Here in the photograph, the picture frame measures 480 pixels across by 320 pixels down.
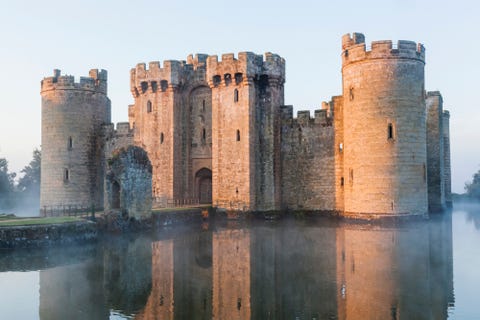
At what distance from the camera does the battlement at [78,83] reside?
99.6 feet

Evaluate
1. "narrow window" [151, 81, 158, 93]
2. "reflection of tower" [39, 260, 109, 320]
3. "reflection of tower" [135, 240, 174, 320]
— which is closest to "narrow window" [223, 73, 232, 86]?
"narrow window" [151, 81, 158, 93]

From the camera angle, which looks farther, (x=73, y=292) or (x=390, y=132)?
(x=390, y=132)

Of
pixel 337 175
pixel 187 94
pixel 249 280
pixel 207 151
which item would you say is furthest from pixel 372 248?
pixel 187 94

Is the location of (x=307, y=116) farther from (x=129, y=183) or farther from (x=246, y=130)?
(x=129, y=183)

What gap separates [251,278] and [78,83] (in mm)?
22733

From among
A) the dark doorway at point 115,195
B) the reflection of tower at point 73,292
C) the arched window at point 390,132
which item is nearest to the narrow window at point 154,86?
the dark doorway at point 115,195

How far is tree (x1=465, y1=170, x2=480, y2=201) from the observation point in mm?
47134

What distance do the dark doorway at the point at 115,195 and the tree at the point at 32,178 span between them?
115ft

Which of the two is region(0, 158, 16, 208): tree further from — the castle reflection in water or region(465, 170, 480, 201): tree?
region(465, 170, 480, 201): tree

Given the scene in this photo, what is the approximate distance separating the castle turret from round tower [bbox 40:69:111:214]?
857cm

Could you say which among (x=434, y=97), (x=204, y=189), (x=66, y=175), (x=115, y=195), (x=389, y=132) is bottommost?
(x=115, y=195)

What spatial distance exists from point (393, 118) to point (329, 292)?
565 inches

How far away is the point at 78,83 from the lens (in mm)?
30422

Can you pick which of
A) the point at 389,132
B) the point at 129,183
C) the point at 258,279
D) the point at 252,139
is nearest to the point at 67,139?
the point at 129,183
